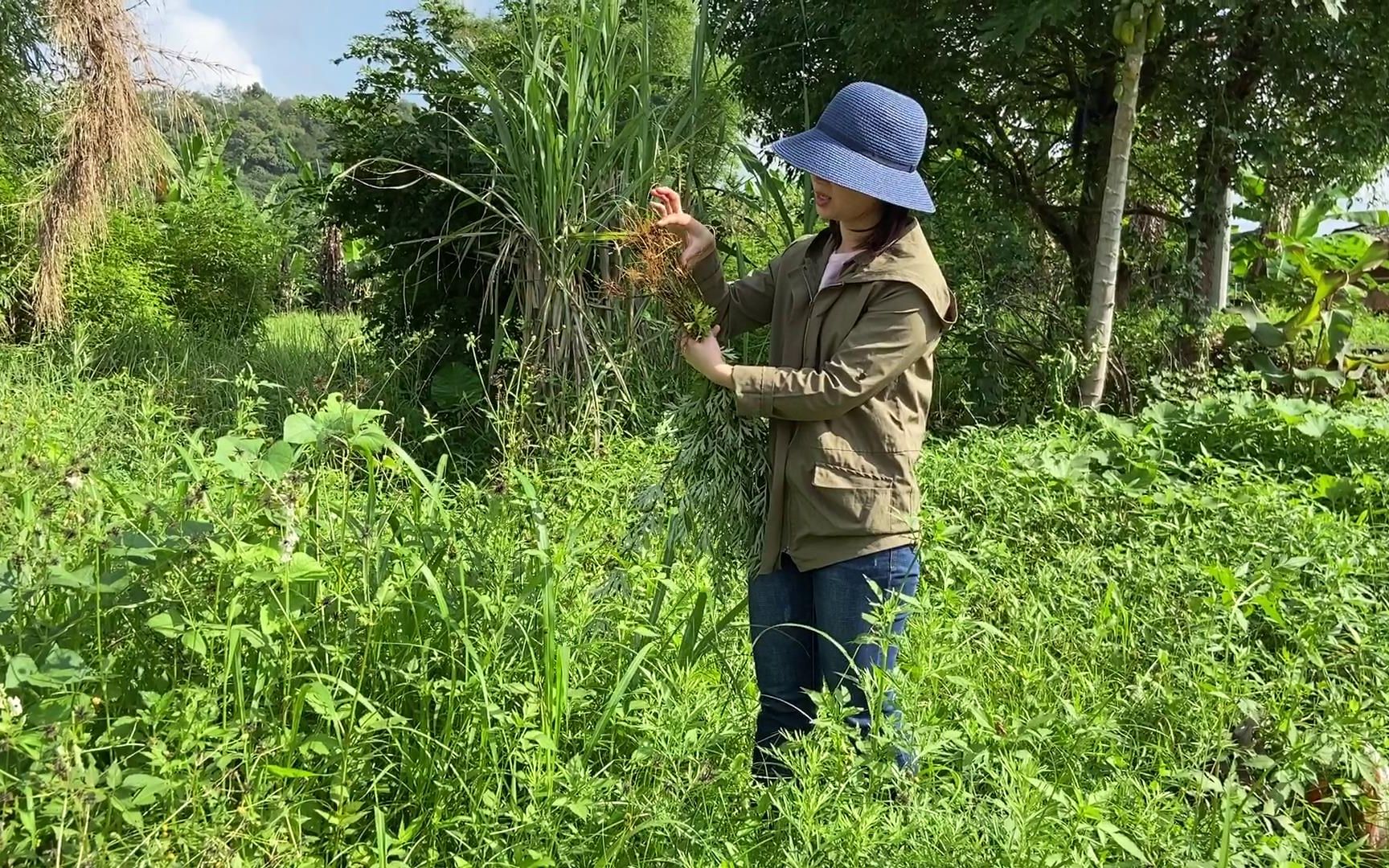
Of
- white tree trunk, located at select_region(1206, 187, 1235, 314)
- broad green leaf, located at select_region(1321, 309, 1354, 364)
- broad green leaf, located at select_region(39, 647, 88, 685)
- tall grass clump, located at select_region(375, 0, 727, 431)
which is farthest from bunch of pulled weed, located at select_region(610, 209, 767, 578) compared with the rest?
→ broad green leaf, located at select_region(1321, 309, 1354, 364)

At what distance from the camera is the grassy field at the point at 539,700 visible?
1.71 metres

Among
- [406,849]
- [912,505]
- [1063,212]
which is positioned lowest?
[406,849]

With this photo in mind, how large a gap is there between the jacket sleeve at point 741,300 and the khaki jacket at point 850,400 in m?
0.13

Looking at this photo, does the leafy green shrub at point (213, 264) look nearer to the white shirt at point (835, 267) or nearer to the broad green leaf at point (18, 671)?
the broad green leaf at point (18, 671)

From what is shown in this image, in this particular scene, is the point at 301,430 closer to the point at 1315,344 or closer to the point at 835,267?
the point at 835,267

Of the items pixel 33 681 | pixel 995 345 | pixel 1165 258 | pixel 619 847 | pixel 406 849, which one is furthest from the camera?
pixel 1165 258

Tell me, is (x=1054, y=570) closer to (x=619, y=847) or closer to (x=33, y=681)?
(x=619, y=847)

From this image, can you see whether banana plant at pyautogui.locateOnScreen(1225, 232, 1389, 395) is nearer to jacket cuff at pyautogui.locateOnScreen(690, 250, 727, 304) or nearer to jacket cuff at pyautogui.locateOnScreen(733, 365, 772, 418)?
jacket cuff at pyautogui.locateOnScreen(690, 250, 727, 304)

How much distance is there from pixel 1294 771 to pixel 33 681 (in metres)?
2.53

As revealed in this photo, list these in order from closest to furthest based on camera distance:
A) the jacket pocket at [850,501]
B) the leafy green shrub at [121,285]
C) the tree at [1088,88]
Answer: the jacket pocket at [850,501]
the tree at [1088,88]
the leafy green shrub at [121,285]

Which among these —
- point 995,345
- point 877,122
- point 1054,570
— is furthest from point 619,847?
point 995,345

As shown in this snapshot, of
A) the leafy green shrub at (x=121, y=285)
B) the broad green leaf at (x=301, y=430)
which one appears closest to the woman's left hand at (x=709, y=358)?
the broad green leaf at (x=301, y=430)

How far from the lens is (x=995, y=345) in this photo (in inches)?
222

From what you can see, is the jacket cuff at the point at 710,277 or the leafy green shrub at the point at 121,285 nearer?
the jacket cuff at the point at 710,277
